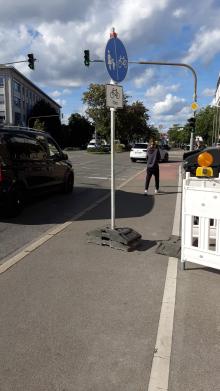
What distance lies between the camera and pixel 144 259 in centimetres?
578

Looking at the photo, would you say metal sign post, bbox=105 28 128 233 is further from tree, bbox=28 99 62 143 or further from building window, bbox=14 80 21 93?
tree, bbox=28 99 62 143

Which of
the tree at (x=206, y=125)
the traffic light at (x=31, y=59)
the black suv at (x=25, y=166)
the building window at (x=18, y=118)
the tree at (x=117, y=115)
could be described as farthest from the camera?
the building window at (x=18, y=118)

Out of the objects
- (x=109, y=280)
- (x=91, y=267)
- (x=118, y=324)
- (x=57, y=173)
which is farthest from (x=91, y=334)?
(x=57, y=173)

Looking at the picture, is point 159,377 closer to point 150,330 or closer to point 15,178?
point 150,330

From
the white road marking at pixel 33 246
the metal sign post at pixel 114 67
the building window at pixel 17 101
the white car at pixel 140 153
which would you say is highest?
the building window at pixel 17 101

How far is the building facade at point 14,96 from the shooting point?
279 feet

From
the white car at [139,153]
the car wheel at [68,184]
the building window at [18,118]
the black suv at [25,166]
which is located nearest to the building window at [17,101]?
the building window at [18,118]

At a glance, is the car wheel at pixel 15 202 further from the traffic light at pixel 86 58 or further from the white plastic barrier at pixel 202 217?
the traffic light at pixel 86 58

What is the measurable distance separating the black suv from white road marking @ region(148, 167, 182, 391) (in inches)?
167

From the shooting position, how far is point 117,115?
2749 inches

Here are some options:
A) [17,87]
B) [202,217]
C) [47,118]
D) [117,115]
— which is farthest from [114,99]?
[17,87]

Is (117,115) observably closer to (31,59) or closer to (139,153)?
Result: (139,153)

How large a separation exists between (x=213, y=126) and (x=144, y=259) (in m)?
76.4

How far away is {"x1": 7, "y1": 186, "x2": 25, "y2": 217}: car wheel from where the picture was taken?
844cm
